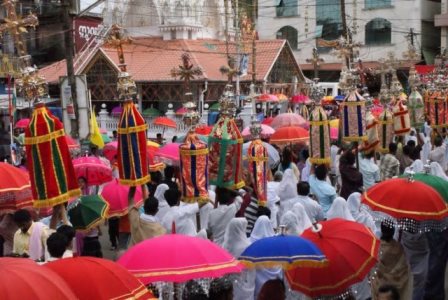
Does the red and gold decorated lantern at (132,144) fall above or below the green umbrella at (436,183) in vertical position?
above

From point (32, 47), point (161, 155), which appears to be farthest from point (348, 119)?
point (32, 47)

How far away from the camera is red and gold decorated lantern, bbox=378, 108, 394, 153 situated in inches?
539

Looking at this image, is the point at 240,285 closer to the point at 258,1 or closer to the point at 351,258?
the point at 351,258

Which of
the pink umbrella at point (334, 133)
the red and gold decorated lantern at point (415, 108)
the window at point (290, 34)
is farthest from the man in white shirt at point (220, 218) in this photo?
the window at point (290, 34)

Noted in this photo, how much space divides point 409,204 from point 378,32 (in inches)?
1360

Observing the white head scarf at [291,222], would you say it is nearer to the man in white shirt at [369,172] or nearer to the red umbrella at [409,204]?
the red umbrella at [409,204]

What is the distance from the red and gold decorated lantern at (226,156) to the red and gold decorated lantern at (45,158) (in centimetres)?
228

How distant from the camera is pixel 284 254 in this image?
4953 millimetres

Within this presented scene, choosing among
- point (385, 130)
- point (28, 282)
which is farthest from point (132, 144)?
point (385, 130)

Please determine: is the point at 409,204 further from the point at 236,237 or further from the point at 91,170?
the point at 91,170

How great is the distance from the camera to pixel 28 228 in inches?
252

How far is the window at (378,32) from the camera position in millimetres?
39138

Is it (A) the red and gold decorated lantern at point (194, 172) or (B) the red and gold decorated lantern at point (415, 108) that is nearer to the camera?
(A) the red and gold decorated lantern at point (194, 172)

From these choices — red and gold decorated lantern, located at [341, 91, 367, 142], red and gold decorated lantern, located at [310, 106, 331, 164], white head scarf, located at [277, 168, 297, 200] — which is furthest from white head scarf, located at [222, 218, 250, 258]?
red and gold decorated lantern, located at [341, 91, 367, 142]
